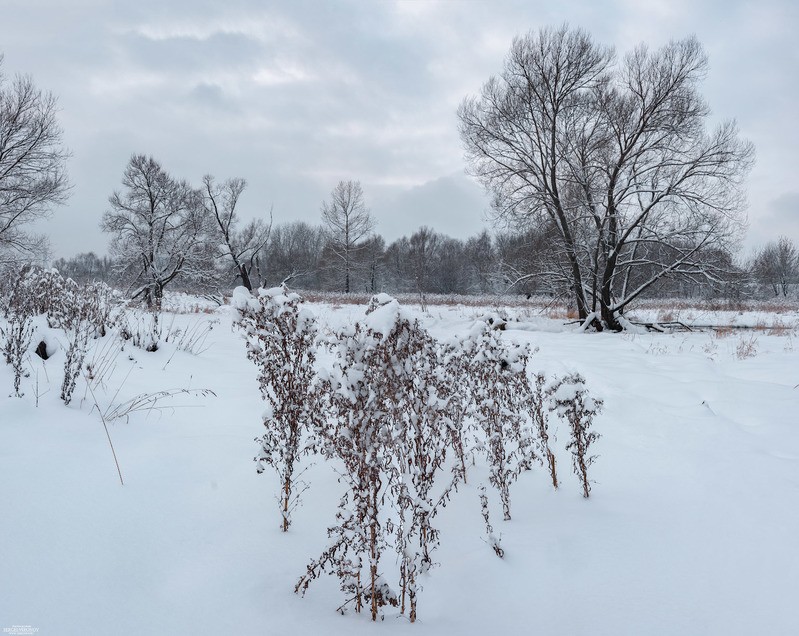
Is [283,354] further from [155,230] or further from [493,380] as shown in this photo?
[155,230]

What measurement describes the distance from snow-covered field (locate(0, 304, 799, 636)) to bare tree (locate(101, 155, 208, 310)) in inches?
631

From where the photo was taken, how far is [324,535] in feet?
7.54

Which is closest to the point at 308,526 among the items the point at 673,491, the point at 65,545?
the point at 65,545

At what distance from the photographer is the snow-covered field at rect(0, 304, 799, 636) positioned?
66.5 inches

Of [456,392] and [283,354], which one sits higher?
[283,354]

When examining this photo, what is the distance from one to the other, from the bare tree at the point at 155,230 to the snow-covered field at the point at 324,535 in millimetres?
16018

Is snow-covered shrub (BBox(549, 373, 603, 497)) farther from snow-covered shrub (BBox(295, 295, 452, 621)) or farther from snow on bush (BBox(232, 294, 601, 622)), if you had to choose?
snow-covered shrub (BBox(295, 295, 452, 621))

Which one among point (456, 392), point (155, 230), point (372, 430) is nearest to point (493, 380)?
point (456, 392)

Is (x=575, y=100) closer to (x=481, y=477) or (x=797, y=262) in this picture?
(x=481, y=477)

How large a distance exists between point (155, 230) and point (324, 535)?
72.6ft

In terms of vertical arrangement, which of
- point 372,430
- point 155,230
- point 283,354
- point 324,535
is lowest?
point 324,535

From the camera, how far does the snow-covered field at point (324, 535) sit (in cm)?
169

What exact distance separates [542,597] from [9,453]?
2908mm

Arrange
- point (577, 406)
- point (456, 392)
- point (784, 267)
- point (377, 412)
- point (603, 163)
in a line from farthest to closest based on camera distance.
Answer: point (784, 267) → point (603, 163) → point (456, 392) → point (577, 406) → point (377, 412)
